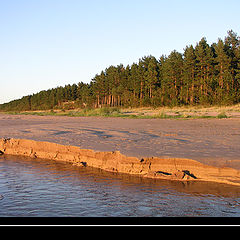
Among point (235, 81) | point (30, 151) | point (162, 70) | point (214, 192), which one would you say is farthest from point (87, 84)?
point (214, 192)

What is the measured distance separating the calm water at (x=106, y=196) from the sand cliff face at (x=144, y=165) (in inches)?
11.2

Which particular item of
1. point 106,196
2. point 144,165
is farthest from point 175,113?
point 106,196

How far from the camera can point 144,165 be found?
7.14 meters

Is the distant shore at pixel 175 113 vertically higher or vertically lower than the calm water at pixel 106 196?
higher

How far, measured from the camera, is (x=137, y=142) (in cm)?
980

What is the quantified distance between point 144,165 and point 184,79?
41.2 metres

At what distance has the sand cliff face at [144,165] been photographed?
6340 mm

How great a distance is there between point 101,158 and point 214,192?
3.46 m

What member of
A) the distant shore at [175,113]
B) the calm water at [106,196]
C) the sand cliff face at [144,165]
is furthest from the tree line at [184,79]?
the calm water at [106,196]

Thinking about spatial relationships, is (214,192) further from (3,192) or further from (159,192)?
(3,192)

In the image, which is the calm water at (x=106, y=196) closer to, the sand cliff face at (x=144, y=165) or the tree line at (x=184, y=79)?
the sand cliff face at (x=144, y=165)

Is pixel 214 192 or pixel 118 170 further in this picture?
pixel 118 170

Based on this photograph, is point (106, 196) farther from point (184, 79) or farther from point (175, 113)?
point (184, 79)
